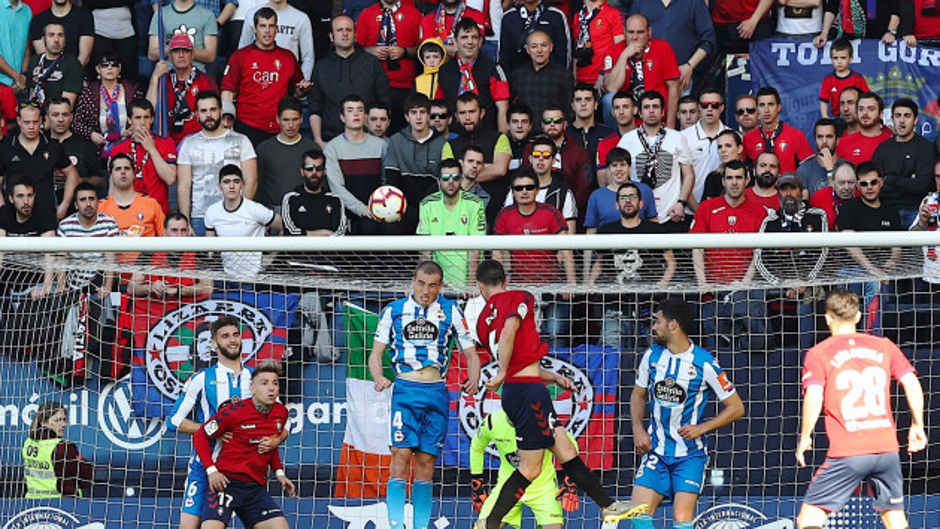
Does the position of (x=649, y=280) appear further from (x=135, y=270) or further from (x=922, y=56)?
(x=922, y=56)

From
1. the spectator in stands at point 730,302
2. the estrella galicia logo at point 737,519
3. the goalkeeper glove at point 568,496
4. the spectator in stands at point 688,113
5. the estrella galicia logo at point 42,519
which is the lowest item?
the estrella galicia logo at point 42,519

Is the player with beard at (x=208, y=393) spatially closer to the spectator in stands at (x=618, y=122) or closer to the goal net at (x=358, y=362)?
the goal net at (x=358, y=362)

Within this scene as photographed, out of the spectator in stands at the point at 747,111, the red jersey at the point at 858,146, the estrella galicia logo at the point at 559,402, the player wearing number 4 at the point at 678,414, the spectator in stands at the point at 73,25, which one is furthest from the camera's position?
the spectator in stands at the point at 73,25

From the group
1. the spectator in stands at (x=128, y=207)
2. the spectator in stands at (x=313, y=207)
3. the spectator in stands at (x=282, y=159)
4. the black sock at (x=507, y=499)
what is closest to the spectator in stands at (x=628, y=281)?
the black sock at (x=507, y=499)

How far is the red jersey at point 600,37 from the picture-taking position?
14.5 m

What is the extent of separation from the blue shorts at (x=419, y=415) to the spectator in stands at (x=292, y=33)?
14.7ft

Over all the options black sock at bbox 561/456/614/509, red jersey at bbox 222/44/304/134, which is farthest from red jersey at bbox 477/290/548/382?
red jersey at bbox 222/44/304/134

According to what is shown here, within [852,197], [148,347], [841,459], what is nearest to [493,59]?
[852,197]

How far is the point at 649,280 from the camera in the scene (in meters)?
11.5

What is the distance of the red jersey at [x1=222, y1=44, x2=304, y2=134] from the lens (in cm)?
1423

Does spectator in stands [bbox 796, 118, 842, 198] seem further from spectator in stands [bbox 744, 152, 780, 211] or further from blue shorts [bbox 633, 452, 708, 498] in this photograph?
blue shorts [bbox 633, 452, 708, 498]

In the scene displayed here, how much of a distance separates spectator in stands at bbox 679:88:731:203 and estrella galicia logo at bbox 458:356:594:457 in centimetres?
243

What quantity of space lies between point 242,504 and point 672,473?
2548mm

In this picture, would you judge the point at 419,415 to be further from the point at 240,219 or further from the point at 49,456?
the point at 240,219
